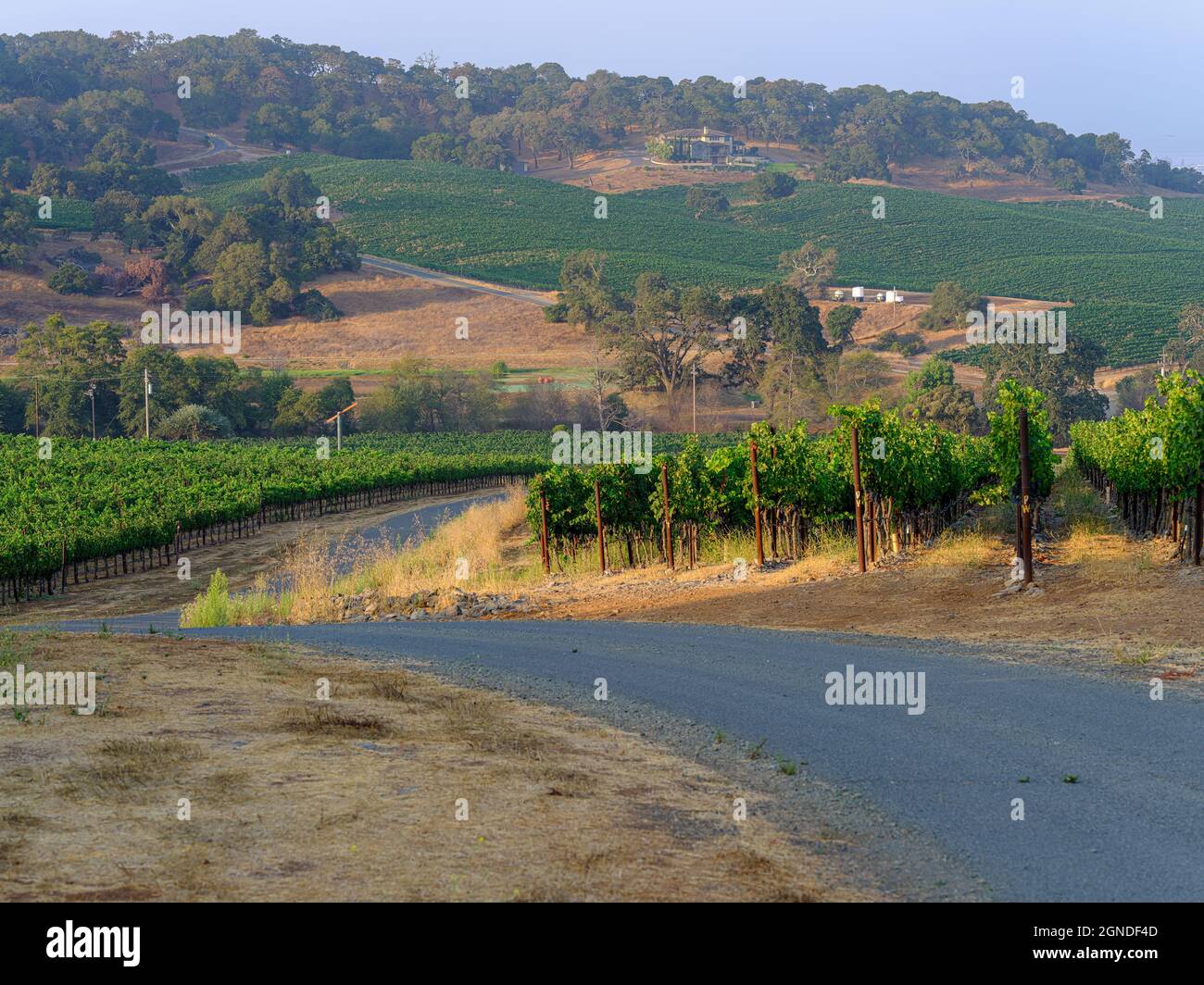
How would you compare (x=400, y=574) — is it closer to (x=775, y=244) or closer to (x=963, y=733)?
(x=963, y=733)

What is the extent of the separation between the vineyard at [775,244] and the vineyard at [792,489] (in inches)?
4275

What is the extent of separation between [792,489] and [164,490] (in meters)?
39.0

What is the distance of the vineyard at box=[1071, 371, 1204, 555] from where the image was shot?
980 inches

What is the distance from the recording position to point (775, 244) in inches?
7298

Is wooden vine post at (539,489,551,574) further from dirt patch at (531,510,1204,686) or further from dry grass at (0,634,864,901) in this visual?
dry grass at (0,634,864,901)

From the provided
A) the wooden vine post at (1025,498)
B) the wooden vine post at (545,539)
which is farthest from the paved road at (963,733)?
the wooden vine post at (545,539)

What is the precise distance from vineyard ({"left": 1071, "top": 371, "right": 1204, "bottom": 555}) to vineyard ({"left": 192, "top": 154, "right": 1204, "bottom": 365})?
10947 centimetres

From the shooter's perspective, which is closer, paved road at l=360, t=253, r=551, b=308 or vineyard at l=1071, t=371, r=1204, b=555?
vineyard at l=1071, t=371, r=1204, b=555

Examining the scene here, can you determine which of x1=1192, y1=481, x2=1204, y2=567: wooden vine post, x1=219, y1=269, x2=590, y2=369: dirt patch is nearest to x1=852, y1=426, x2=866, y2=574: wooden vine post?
x1=1192, y1=481, x2=1204, y2=567: wooden vine post

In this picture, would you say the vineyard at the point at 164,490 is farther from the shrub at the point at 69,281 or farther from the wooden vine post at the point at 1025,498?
the shrub at the point at 69,281

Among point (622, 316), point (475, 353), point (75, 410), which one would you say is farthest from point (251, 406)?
point (622, 316)

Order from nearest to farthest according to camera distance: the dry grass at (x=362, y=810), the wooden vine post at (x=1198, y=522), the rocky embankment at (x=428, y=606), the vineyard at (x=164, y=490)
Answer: the dry grass at (x=362, y=810)
the wooden vine post at (x=1198, y=522)
the rocky embankment at (x=428, y=606)
the vineyard at (x=164, y=490)

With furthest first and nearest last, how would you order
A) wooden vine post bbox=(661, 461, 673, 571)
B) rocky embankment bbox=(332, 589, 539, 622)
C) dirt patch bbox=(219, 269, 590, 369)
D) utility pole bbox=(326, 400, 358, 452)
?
dirt patch bbox=(219, 269, 590, 369), utility pole bbox=(326, 400, 358, 452), wooden vine post bbox=(661, 461, 673, 571), rocky embankment bbox=(332, 589, 539, 622)

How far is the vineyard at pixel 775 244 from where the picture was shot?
523 ft
